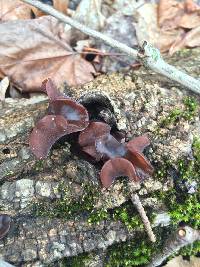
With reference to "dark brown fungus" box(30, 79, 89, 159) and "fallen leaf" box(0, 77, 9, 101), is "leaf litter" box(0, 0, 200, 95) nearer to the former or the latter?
"fallen leaf" box(0, 77, 9, 101)

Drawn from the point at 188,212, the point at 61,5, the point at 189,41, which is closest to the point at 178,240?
the point at 188,212

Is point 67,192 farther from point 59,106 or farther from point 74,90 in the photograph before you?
point 74,90

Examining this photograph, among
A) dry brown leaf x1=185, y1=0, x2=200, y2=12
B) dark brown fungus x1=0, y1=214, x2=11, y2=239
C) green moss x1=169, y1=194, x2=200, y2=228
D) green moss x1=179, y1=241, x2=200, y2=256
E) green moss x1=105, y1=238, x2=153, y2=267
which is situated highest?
dry brown leaf x1=185, y1=0, x2=200, y2=12

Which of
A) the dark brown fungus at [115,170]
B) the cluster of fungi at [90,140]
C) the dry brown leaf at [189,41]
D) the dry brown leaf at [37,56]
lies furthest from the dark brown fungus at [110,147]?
the dry brown leaf at [189,41]

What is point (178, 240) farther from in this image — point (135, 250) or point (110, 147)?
point (110, 147)

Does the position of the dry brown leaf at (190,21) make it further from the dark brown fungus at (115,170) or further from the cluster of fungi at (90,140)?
the dark brown fungus at (115,170)

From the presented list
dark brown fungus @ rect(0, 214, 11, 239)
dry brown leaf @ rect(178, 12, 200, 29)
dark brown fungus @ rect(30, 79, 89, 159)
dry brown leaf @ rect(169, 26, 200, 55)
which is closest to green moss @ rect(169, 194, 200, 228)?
dark brown fungus @ rect(30, 79, 89, 159)

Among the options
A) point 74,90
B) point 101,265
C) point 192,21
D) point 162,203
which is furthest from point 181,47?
point 101,265
